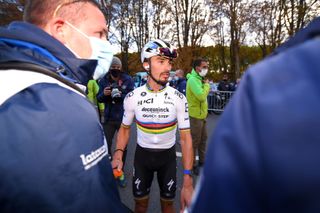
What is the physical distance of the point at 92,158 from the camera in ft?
3.01

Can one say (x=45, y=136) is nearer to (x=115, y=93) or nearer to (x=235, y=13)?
(x=115, y=93)

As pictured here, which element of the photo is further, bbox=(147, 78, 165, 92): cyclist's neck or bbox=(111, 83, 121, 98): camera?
bbox=(111, 83, 121, 98): camera

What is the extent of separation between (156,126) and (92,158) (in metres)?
1.81

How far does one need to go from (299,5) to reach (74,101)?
1723cm

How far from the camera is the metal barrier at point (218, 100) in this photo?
12.5 meters

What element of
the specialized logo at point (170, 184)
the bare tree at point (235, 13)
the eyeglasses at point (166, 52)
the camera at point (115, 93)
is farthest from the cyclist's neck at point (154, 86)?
the bare tree at point (235, 13)

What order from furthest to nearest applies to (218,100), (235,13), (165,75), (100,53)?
(235,13) < (218,100) < (165,75) < (100,53)

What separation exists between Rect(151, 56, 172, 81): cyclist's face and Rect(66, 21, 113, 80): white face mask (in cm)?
123

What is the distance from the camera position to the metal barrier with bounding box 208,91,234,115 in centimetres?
1249

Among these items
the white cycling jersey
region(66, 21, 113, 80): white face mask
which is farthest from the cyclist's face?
region(66, 21, 113, 80): white face mask

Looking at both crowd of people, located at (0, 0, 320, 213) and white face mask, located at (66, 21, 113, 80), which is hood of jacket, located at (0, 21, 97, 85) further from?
white face mask, located at (66, 21, 113, 80)

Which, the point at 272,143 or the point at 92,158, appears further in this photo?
the point at 92,158

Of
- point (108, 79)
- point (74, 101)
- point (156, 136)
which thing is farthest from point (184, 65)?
point (74, 101)

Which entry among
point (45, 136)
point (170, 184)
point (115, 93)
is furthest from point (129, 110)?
point (45, 136)
